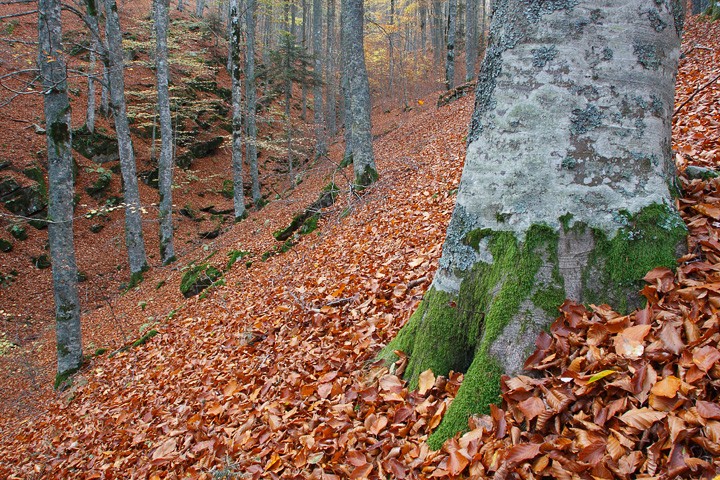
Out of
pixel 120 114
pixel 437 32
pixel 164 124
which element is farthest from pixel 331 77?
pixel 120 114

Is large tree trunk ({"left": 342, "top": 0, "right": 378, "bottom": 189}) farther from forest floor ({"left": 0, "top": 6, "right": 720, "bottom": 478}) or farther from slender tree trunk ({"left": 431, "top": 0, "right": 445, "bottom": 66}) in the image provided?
slender tree trunk ({"left": 431, "top": 0, "right": 445, "bottom": 66})

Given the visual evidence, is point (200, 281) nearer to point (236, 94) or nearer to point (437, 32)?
point (236, 94)

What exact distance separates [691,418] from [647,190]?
1.14 m

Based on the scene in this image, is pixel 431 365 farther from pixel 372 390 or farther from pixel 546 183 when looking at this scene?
pixel 546 183

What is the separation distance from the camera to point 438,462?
1998 mm

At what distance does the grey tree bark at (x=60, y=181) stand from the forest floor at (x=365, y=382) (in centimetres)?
79

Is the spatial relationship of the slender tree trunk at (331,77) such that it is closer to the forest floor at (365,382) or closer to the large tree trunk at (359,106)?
the large tree trunk at (359,106)

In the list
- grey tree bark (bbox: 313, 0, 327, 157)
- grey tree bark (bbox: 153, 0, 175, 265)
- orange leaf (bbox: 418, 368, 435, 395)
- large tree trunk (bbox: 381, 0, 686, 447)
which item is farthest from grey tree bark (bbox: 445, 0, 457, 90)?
orange leaf (bbox: 418, 368, 435, 395)

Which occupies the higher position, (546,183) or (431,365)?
(546,183)

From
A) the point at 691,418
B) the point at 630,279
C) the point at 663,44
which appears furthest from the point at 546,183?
the point at 691,418

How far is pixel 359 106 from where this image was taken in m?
9.22

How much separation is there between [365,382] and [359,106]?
7594 mm

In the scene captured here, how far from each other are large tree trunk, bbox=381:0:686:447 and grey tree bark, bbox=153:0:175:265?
532 inches

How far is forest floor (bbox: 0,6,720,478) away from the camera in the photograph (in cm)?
159
